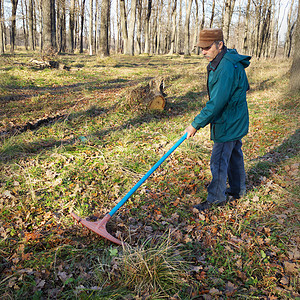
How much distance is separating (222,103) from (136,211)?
1958mm

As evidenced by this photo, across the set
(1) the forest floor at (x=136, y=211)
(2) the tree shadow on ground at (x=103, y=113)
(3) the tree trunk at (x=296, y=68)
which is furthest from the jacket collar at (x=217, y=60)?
(3) the tree trunk at (x=296, y=68)

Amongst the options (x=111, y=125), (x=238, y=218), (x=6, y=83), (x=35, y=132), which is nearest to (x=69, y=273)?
(x=238, y=218)

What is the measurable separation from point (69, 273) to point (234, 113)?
261 centimetres

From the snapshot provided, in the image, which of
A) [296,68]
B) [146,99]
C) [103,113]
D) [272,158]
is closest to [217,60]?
[272,158]

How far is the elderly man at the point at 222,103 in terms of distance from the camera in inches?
112

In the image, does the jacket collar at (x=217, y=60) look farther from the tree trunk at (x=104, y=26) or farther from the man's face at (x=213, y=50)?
the tree trunk at (x=104, y=26)

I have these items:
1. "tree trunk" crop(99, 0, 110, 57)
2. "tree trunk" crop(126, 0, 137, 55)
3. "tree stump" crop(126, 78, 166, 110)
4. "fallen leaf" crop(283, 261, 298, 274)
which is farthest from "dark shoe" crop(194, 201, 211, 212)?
"tree trunk" crop(126, 0, 137, 55)

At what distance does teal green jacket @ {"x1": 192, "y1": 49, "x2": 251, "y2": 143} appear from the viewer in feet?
9.30

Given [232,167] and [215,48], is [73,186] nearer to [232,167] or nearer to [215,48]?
[232,167]

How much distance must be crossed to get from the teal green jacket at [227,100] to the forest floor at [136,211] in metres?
1.25

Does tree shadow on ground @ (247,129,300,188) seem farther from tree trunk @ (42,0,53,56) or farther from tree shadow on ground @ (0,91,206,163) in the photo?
tree trunk @ (42,0,53,56)

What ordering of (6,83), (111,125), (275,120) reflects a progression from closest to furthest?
(111,125), (275,120), (6,83)

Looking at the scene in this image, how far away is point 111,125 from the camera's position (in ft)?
21.5

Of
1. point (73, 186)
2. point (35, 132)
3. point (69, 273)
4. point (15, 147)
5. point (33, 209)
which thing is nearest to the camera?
point (69, 273)
